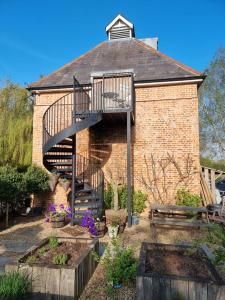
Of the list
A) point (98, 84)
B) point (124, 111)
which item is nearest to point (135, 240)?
point (124, 111)

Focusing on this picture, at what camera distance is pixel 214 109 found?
60.3 ft

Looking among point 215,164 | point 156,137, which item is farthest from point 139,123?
point 215,164

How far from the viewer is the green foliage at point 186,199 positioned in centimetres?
779

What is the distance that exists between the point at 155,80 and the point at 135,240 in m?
5.75

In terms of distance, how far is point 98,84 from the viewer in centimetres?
863

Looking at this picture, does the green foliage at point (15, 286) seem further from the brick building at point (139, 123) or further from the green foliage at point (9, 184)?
the brick building at point (139, 123)

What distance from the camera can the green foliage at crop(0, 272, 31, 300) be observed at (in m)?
2.49

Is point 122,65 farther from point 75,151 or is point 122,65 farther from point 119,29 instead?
point 75,151

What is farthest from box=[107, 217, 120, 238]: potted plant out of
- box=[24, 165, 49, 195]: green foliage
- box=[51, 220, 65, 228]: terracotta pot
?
box=[24, 165, 49, 195]: green foliage

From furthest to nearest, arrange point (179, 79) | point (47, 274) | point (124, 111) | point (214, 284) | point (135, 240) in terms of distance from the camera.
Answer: point (179, 79) → point (124, 111) → point (135, 240) → point (47, 274) → point (214, 284)

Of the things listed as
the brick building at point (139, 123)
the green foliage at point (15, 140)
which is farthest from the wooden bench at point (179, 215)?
the green foliage at point (15, 140)

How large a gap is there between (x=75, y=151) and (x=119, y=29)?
747 cm

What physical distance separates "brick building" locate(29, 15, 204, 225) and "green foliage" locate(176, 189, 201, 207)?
0.75 ft

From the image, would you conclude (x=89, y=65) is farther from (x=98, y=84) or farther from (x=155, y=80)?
(x=155, y=80)
